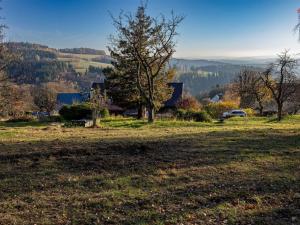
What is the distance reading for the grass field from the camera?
6.09 metres

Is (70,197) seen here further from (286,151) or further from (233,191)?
(286,151)

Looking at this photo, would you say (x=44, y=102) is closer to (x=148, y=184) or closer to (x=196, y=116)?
(x=196, y=116)

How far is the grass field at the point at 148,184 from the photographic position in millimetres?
6086

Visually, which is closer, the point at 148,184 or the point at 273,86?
the point at 148,184

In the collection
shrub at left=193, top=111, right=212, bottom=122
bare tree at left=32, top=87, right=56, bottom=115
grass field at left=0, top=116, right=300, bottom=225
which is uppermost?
grass field at left=0, top=116, right=300, bottom=225

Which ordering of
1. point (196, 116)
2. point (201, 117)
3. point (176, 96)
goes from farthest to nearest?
point (176, 96) < point (196, 116) < point (201, 117)

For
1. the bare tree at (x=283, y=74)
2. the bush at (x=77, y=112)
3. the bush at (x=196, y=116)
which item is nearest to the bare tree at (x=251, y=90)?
the bare tree at (x=283, y=74)

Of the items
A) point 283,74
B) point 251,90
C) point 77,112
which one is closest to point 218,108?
point 251,90

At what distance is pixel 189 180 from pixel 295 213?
2.28 meters

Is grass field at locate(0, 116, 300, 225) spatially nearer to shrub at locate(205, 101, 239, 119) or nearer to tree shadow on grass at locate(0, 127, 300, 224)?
tree shadow on grass at locate(0, 127, 300, 224)

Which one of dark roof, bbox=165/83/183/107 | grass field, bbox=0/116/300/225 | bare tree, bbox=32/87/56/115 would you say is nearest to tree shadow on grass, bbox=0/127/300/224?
grass field, bbox=0/116/300/225

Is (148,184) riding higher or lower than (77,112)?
higher

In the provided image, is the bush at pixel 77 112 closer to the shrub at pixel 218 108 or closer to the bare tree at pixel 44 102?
the shrub at pixel 218 108

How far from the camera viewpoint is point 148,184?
7.63 m
